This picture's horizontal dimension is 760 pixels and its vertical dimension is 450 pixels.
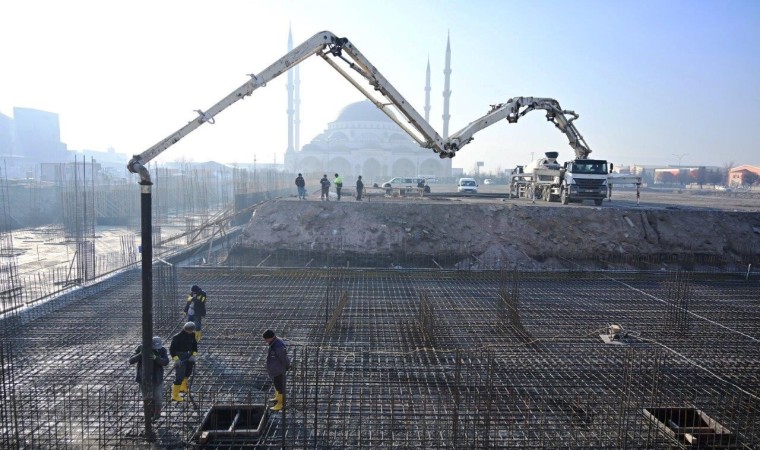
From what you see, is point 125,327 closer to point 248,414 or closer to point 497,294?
point 248,414

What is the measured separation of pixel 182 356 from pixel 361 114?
187ft

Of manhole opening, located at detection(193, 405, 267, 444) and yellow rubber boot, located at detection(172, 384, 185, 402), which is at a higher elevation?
yellow rubber boot, located at detection(172, 384, 185, 402)

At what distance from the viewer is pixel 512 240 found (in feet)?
41.0

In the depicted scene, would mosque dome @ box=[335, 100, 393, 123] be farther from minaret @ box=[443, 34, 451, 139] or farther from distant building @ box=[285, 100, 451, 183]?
minaret @ box=[443, 34, 451, 139]

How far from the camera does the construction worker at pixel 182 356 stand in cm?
439

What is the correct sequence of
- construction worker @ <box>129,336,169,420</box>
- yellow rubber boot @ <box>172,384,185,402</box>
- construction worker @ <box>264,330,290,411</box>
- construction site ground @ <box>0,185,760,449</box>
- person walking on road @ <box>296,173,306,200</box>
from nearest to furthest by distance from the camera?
construction site ground @ <box>0,185,760,449</box>
construction worker @ <box>129,336,169,420</box>
construction worker @ <box>264,330,290,411</box>
yellow rubber boot @ <box>172,384,185,402</box>
person walking on road @ <box>296,173,306,200</box>

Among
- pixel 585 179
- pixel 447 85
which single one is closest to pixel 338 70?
pixel 585 179

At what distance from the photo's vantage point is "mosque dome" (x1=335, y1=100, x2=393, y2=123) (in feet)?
194

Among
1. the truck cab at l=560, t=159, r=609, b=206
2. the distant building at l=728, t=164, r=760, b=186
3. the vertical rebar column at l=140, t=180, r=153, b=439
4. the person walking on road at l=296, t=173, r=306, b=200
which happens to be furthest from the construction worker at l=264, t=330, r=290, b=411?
the distant building at l=728, t=164, r=760, b=186

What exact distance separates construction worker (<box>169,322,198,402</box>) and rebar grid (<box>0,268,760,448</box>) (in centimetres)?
19

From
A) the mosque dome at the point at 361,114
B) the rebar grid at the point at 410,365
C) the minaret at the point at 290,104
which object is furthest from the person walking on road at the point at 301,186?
the mosque dome at the point at 361,114

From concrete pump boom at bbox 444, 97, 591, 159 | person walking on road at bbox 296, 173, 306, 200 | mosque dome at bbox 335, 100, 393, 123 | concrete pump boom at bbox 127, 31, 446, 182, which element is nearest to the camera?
concrete pump boom at bbox 127, 31, 446, 182

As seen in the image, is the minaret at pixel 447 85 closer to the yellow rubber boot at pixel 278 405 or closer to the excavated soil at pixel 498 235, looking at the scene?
the excavated soil at pixel 498 235

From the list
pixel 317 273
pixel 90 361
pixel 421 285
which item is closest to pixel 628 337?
pixel 421 285
